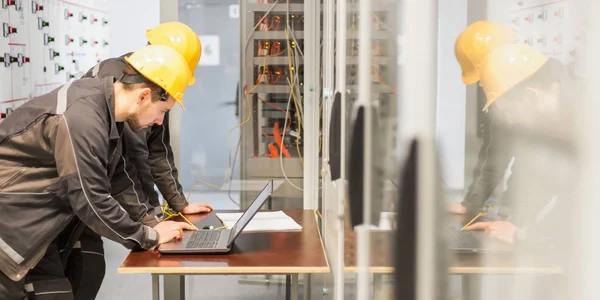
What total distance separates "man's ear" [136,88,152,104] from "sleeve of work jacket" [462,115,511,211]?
195cm

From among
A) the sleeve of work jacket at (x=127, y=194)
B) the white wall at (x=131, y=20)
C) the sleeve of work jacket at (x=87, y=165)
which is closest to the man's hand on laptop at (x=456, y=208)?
the sleeve of work jacket at (x=87, y=165)

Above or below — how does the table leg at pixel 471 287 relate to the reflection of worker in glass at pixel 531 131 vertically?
below

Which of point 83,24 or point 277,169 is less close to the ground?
point 83,24

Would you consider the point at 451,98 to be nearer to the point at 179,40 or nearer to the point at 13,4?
the point at 179,40

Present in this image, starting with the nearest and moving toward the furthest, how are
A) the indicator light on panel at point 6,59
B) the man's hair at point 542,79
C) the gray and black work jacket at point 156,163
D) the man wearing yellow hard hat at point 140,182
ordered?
the man's hair at point 542,79 < the man wearing yellow hard hat at point 140,182 < the gray and black work jacket at point 156,163 < the indicator light on panel at point 6,59

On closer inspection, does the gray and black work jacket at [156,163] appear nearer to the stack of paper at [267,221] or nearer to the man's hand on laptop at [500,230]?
the stack of paper at [267,221]

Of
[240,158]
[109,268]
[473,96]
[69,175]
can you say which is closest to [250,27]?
[240,158]

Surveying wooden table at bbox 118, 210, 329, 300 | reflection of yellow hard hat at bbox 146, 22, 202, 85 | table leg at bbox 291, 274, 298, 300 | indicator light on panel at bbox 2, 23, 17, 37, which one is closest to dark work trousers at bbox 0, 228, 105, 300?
wooden table at bbox 118, 210, 329, 300

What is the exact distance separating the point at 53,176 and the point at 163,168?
85cm

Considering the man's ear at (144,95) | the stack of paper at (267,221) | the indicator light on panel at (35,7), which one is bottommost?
the stack of paper at (267,221)

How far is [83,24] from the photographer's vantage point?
5262 mm

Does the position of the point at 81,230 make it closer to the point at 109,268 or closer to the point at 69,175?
the point at 69,175

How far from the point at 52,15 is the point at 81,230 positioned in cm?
246

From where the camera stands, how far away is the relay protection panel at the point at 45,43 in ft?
12.6
